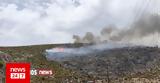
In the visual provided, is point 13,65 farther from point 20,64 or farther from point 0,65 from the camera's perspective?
point 0,65

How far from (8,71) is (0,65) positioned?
90651mm

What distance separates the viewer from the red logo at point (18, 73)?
43.8 meters

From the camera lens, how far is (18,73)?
44438 millimetres

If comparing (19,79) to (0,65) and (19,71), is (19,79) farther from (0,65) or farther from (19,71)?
(0,65)

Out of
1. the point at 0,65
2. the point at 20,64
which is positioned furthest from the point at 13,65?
the point at 0,65

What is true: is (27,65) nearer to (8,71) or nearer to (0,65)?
(8,71)

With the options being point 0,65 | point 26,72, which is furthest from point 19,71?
point 0,65

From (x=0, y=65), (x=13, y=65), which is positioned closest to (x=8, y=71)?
(x=13, y=65)

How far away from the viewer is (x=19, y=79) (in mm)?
44625

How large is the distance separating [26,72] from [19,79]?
98cm

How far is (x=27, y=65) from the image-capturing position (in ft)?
145

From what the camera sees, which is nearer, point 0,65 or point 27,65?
point 27,65

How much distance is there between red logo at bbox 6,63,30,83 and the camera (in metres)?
43.8

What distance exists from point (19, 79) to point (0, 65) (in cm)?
8998
